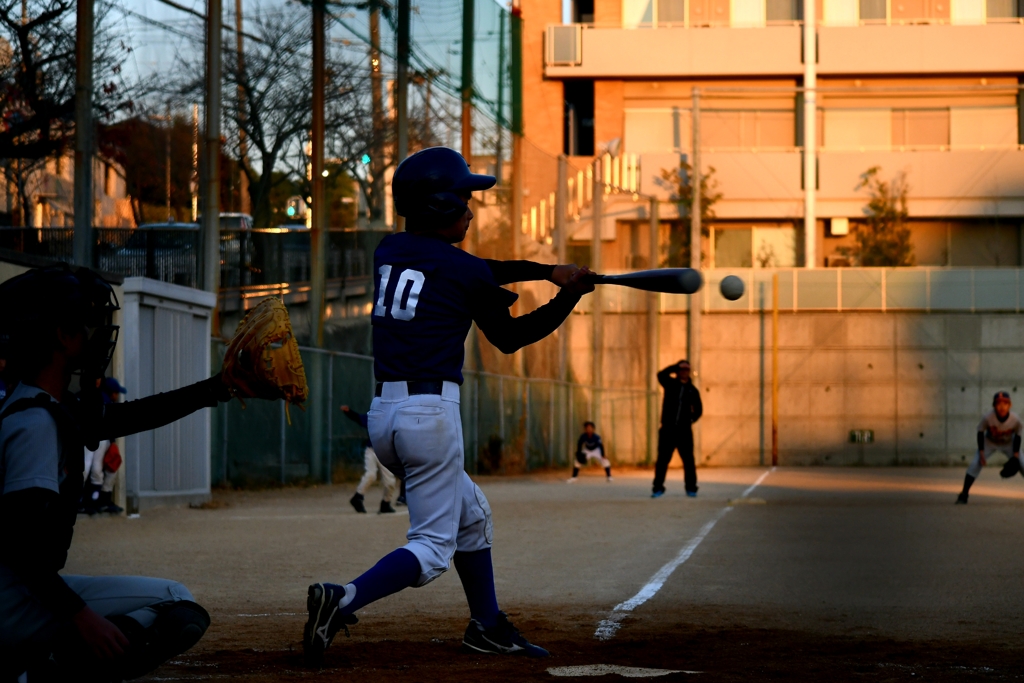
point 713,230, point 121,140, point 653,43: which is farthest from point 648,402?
point 121,140

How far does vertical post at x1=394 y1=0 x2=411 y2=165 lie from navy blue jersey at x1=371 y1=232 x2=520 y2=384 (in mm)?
19261

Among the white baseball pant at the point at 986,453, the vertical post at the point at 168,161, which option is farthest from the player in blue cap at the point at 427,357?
the vertical post at the point at 168,161

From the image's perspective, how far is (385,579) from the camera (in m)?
5.04

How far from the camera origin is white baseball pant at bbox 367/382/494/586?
5113 millimetres

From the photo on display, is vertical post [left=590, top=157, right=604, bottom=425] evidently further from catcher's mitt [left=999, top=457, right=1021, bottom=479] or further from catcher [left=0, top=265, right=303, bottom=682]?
catcher [left=0, top=265, right=303, bottom=682]

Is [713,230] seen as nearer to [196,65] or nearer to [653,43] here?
[653,43]

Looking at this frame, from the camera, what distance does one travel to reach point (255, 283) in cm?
2158

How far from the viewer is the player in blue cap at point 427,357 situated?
508 centimetres

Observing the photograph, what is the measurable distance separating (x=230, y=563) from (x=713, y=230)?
33.7 meters

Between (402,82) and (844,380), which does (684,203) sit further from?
(402,82)

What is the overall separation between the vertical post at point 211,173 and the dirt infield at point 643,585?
3.55 m

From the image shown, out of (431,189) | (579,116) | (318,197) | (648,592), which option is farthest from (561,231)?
(431,189)

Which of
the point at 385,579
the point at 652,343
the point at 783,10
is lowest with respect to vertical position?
the point at 385,579

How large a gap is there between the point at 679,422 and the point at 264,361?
1530 cm
